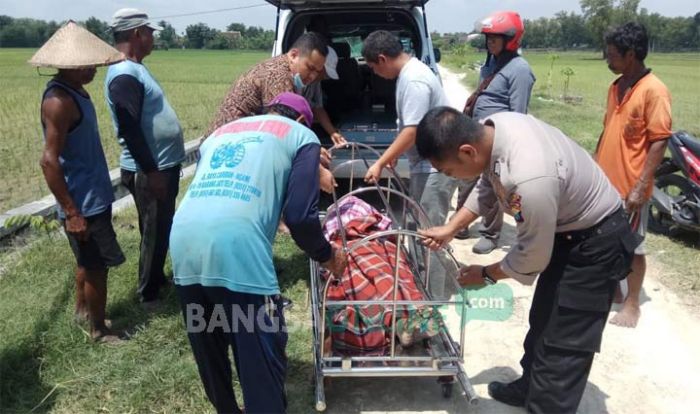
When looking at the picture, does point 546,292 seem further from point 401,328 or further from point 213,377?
point 213,377

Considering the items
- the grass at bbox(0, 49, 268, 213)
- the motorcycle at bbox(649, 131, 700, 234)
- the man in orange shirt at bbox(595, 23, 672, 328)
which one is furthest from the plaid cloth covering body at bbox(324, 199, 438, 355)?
the motorcycle at bbox(649, 131, 700, 234)

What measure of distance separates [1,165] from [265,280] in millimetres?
7015

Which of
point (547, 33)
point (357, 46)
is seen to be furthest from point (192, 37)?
point (357, 46)

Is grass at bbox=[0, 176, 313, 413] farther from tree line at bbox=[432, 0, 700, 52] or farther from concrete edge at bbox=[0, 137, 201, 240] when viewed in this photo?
tree line at bbox=[432, 0, 700, 52]

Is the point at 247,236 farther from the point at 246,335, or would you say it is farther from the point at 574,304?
the point at 574,304

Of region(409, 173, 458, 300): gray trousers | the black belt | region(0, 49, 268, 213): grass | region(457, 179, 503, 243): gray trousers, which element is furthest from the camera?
region(0, 49, 268, 213): grass

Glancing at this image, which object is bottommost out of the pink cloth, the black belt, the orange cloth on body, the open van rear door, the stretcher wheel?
the stretcher wheel

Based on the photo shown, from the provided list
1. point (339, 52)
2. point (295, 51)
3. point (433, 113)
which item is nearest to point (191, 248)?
Result: point (433, 113)

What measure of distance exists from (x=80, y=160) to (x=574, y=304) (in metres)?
2.62

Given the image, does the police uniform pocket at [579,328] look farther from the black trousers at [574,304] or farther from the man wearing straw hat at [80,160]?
the man wearing straw hat at [80,160]

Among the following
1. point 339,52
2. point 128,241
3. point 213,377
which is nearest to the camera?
point 213,377

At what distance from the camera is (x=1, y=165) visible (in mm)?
7457

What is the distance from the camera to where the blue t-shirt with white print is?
200cm

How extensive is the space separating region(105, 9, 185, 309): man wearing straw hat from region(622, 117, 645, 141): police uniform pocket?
282 centimetres
